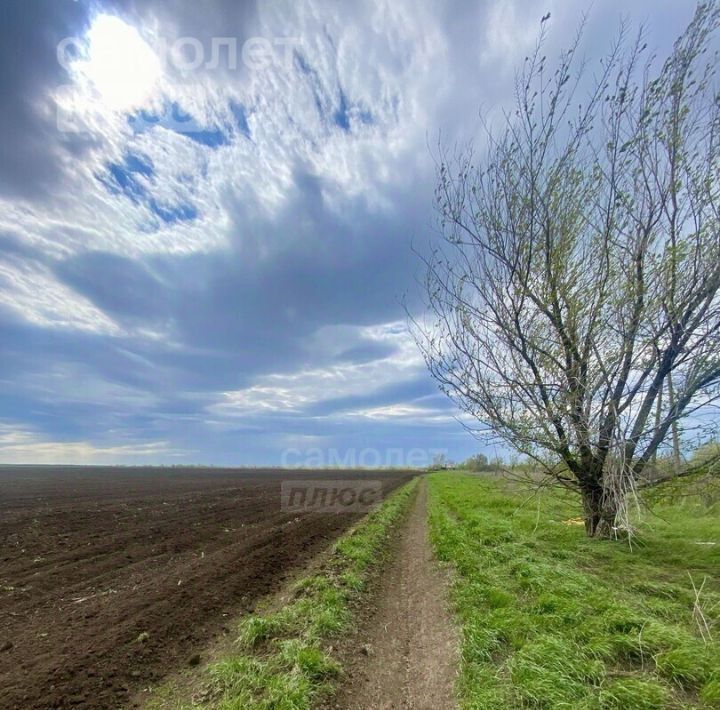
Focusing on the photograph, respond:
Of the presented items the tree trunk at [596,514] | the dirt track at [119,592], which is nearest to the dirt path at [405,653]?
the dirt track at [119,592]

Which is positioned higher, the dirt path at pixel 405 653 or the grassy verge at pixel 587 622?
the grassy verge at pixel 587 622

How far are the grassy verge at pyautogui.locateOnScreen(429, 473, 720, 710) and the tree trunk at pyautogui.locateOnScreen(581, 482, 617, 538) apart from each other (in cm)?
62

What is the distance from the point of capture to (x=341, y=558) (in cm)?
1009

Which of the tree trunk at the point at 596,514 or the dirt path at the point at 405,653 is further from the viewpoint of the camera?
the tree trunk at the point at 596,514

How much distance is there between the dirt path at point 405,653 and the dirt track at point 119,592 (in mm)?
2448

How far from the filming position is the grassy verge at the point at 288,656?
165 inches

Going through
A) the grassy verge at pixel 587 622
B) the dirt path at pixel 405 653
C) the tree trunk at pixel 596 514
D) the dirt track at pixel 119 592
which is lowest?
the dirt path at pixel 405 653

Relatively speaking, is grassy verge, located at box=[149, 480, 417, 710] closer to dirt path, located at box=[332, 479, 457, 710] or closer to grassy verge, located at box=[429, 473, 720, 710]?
dirt path, located at box=[332, 479, 457, 710]

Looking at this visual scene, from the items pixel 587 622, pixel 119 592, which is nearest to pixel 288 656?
pixel 587 622

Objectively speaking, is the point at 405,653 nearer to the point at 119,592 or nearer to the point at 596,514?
the point at 119,592

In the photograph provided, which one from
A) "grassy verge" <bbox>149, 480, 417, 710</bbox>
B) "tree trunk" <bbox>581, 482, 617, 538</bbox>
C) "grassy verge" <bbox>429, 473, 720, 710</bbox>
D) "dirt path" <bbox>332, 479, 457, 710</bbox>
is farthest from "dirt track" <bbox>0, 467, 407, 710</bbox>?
"tree trunk" <bbox>581, 482, 617, 538</bbox>

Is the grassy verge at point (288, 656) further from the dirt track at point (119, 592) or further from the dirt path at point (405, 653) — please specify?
the dirt track at point (119, 592)

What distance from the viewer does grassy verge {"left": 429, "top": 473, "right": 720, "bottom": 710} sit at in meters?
4.03

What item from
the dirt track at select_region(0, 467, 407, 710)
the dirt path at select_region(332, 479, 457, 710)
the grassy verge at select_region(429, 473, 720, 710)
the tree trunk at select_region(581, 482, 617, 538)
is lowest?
the dirt path at select_region(332, 479, 457, 710)
